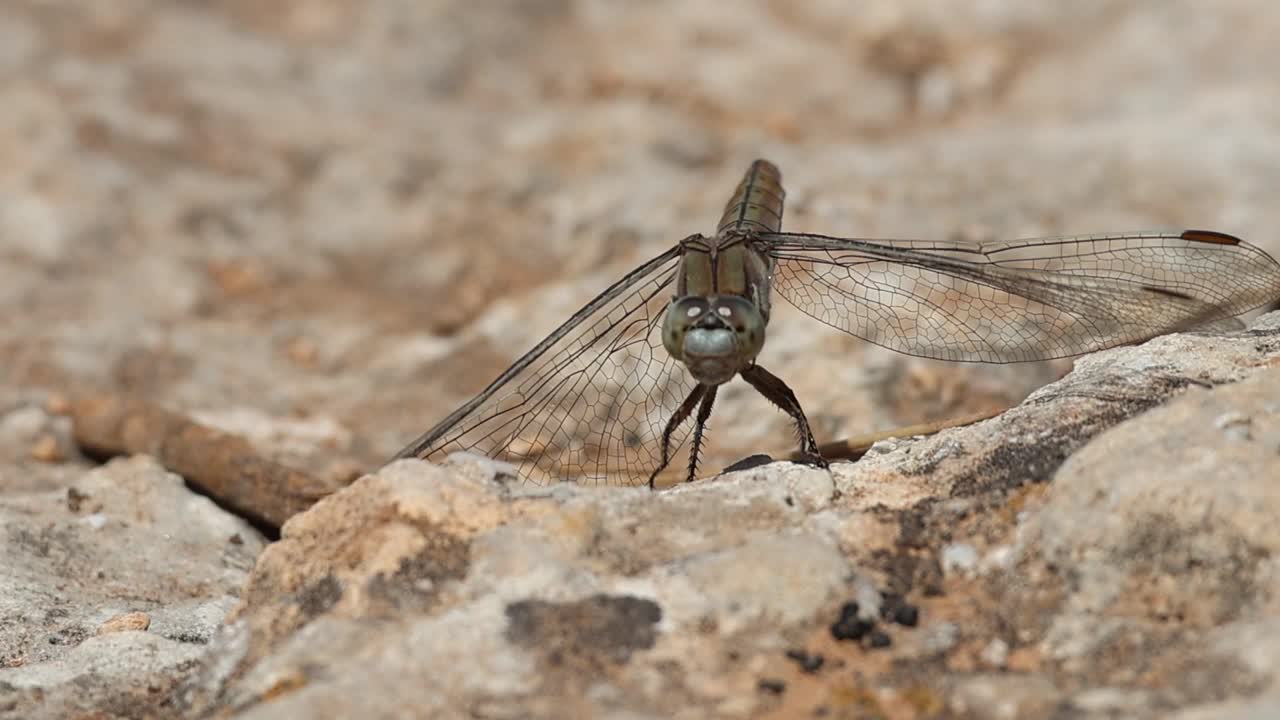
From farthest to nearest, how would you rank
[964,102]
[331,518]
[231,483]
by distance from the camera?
[964,102]
[231,483]
[331,518]

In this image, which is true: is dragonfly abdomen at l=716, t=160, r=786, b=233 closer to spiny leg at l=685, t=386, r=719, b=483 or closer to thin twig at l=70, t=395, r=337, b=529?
spiny leg at l=685, t=386, r=719, b=483

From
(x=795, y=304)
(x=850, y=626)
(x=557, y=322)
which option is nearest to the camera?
(x=850, y=626)

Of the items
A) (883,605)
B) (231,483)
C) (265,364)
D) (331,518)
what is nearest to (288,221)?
(265,364)

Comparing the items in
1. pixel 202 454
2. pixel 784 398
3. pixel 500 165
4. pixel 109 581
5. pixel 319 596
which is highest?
pixel 500 165

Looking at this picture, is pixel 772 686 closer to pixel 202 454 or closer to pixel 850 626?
pixel 850 626

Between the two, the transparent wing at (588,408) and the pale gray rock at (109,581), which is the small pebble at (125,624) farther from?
the transparent wing at (588,408)

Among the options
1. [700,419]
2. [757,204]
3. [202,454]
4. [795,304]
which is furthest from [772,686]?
[202,454]

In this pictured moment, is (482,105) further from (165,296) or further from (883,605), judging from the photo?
(883,605)
